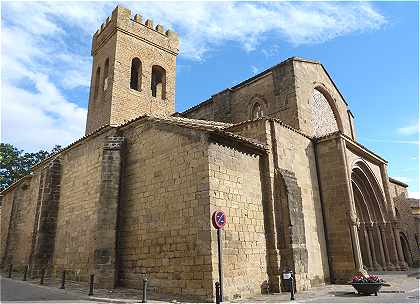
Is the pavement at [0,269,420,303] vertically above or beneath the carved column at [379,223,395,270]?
beneath

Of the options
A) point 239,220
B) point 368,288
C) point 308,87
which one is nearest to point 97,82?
point 308,87

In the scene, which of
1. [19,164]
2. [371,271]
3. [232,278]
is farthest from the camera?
[19,164]

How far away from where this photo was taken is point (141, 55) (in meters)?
22.3

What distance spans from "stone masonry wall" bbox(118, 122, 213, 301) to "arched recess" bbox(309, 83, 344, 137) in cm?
883

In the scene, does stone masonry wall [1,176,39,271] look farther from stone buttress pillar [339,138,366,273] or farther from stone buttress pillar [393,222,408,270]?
stone buttress pillar [393,222,408,270]

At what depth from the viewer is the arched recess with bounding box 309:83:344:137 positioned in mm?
17484

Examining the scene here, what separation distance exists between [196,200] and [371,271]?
11664 millimetres

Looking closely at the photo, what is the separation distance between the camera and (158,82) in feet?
78.8

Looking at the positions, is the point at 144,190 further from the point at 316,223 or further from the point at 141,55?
the point at 141,55

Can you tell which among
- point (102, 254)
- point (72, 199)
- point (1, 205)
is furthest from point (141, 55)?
Answer: point (1, 205)

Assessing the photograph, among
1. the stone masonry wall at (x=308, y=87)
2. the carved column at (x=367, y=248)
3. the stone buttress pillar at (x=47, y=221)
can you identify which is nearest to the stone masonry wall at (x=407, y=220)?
the carved column at (x=367, y=248)

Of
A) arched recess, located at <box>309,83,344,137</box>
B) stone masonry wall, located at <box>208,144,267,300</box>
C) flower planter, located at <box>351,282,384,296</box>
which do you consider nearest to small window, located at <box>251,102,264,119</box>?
arched recess, located at <box>309,83,344,137</box>

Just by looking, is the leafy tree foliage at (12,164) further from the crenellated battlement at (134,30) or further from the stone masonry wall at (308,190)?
the stone masonry wall at (308,190)

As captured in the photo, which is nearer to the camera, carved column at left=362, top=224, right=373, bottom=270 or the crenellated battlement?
carved column at left=362, top=224, right=373, bottom=270
